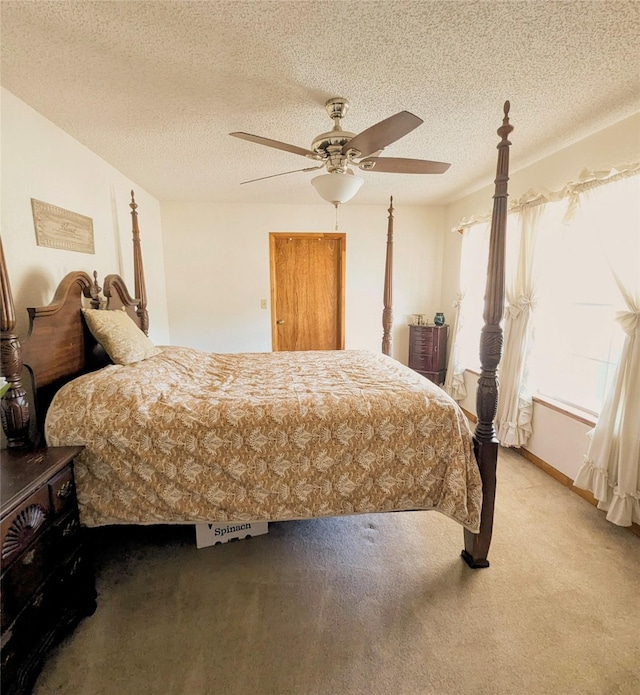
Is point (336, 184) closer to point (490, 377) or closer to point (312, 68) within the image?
point (312, 68)

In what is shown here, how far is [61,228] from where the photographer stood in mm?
2119

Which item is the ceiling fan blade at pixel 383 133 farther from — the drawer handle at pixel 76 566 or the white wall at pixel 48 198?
the drawer handle at pixel 76 566

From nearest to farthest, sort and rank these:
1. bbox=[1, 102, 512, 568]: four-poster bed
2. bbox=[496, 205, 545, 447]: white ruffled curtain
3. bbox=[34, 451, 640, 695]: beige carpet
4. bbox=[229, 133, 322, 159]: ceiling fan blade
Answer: bbox=[34, 451, 640, 695]: beige carpet → bbox=[1, 102, 512, 568]: four-poster bed → bbox=[229, 133, 322, 159]: ceiling fan blade → bbox=[496, 205, 545, 447]: white ruffled curtain

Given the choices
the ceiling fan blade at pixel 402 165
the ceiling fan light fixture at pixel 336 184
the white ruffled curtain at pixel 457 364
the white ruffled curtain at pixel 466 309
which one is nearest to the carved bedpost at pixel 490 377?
the ceiling fan blade at pixel 402 165

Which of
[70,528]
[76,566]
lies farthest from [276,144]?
[76,566]

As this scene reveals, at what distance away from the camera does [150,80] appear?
1.64m

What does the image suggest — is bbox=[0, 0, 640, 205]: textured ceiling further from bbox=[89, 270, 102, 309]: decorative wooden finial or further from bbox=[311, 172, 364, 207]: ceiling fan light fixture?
bbox=[89, 270, 102, 309]: decorative wooden finial

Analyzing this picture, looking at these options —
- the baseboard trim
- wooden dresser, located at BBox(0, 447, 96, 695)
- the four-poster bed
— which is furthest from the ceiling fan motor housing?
the baseboard trim

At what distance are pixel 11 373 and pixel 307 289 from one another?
3.35m

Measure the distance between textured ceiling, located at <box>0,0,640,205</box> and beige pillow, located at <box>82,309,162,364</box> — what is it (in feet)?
3.96

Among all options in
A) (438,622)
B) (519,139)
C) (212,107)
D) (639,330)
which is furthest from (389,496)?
(519,139)

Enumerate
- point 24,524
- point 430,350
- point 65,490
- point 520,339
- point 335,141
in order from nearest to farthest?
point 24,524
point 65,490
point 335,141
point 520,339
point 430,350

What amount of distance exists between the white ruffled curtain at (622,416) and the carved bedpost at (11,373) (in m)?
3.07

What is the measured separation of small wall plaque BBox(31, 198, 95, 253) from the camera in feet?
6.35
